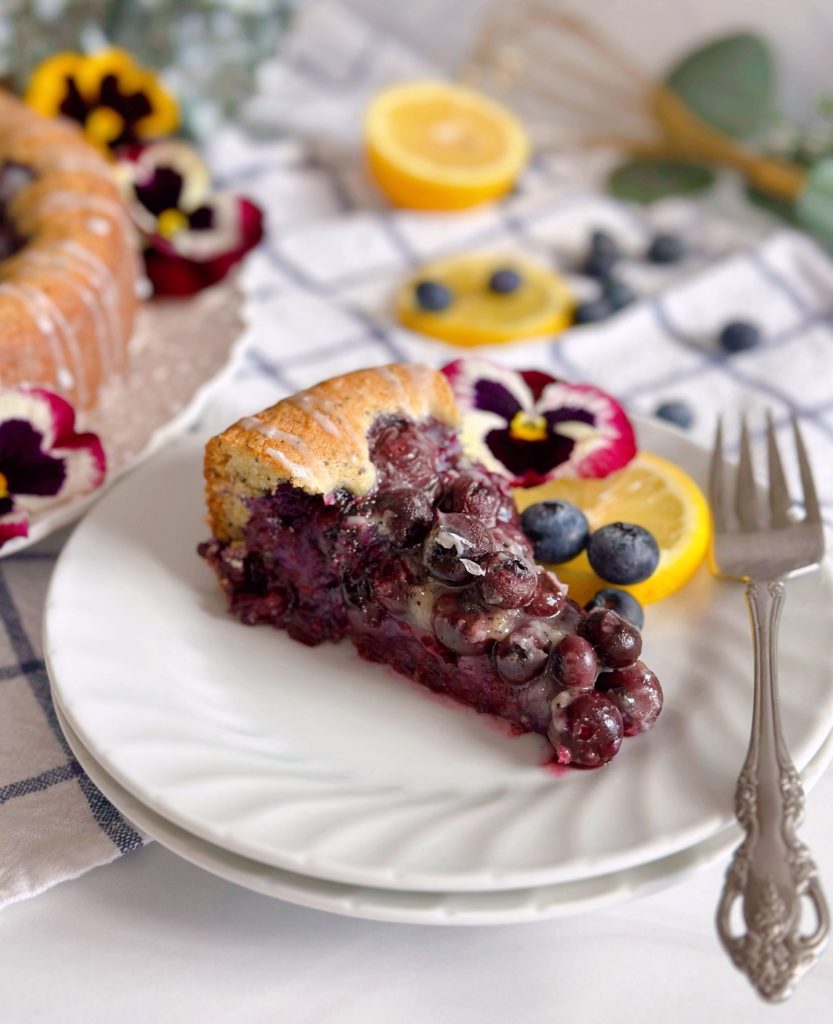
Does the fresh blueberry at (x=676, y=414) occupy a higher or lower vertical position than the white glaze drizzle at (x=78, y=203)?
lower

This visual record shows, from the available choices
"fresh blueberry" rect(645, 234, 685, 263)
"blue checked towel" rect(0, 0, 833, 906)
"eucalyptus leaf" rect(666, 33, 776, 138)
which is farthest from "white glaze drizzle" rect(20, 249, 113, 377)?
"eucalyptus leaf" rect(666, 33, 776, 138)

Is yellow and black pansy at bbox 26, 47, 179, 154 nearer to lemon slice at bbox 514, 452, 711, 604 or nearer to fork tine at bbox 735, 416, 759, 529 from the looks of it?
lemon slice at bbox 514, 452, 711, 604

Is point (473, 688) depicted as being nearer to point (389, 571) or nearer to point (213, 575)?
point (389, 571)

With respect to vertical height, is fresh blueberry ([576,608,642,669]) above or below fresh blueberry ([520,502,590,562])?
above

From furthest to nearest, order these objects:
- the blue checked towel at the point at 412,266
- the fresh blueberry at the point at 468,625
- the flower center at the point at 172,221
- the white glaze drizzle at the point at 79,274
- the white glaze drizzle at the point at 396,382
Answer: the flower center at the point at 172,221
the blue checked towel at the point at 412,266
the white glaze drizzle at the point at 79,274
the white glaze drizzle at the point at 396,382
the fresh blueberry at the point at 468,625

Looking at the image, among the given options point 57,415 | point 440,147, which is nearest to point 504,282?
point 440,147

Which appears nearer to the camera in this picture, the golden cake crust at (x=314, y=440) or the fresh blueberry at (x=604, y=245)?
the golden cake crust at (x=314, y=440)

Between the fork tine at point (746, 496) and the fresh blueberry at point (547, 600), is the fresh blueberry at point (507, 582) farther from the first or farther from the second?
the fork tine at point (746, 496)

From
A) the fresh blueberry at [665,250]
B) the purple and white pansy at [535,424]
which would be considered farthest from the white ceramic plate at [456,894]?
the fresh blueberry at [665,250]
